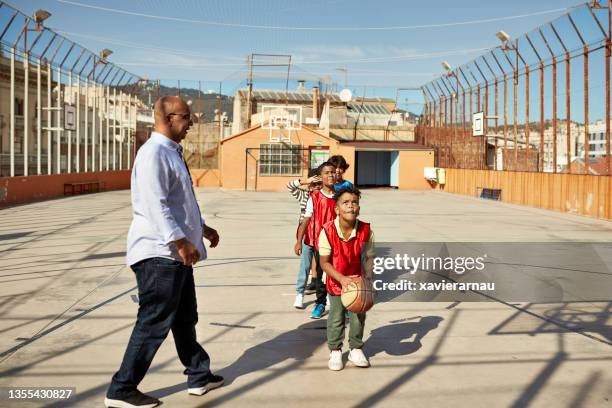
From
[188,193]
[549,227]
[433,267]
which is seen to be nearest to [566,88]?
[549,227]

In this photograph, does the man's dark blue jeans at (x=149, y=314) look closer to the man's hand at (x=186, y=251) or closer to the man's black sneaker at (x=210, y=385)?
the man's hand at (x=186, y=251)

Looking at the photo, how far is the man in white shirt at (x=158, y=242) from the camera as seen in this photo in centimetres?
331

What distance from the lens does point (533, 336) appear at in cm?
505

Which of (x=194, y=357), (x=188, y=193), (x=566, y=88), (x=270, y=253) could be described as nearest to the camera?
(x=188, y=193)

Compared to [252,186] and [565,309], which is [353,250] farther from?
[252,186]

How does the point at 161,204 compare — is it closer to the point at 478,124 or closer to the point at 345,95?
the point at 478,124

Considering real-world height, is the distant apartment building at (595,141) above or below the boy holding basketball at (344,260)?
above

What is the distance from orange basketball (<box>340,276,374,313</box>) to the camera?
4125 millimetres

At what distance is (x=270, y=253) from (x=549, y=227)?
8406mm

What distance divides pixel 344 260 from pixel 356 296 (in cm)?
29

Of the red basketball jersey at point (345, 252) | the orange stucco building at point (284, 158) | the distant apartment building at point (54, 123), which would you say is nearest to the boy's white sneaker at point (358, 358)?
the red basketball jersey at point (345, 252)
